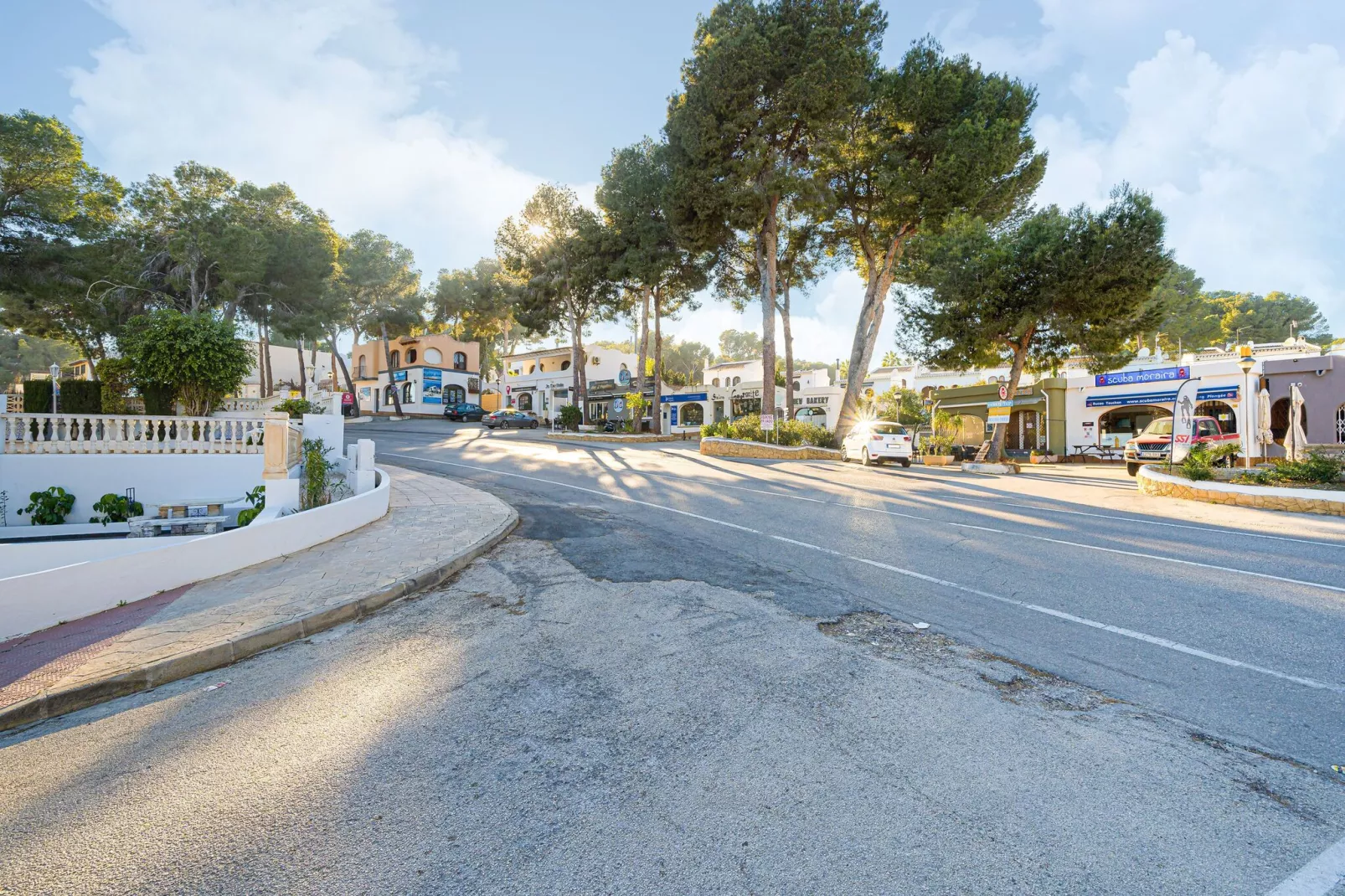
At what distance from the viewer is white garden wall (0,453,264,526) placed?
1077 centimetres

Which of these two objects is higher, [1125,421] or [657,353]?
[657,353]

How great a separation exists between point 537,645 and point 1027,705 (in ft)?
10.8

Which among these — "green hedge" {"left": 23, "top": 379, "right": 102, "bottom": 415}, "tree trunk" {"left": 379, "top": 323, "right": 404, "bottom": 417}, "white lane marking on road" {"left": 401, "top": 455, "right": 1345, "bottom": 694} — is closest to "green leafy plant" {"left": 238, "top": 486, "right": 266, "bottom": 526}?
"white lane marking on road" {"left": 401, "top": 455, "right": 1345, "bottom": 694}

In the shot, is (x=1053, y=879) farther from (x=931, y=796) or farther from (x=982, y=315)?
(x=982, y=315)

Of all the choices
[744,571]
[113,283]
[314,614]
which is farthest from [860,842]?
[113,283]

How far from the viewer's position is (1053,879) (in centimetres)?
206

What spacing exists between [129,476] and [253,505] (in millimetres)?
2361

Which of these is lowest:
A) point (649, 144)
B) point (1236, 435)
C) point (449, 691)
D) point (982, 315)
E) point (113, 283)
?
point (449, 691)

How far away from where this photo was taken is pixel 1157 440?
65.2 ft

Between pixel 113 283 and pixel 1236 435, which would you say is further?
pixel 113 283

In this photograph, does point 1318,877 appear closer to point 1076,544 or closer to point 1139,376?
point 1076,544

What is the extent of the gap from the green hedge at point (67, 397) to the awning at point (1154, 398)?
35.8 meters

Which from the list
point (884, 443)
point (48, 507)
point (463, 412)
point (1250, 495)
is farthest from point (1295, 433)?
point (463, 412)

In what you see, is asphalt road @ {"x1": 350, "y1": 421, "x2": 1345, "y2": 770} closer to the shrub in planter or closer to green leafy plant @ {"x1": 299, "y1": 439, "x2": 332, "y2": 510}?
green leafy plant @ {"x1": 299, "y1": 439, "x2": 332, "y2": 510}
